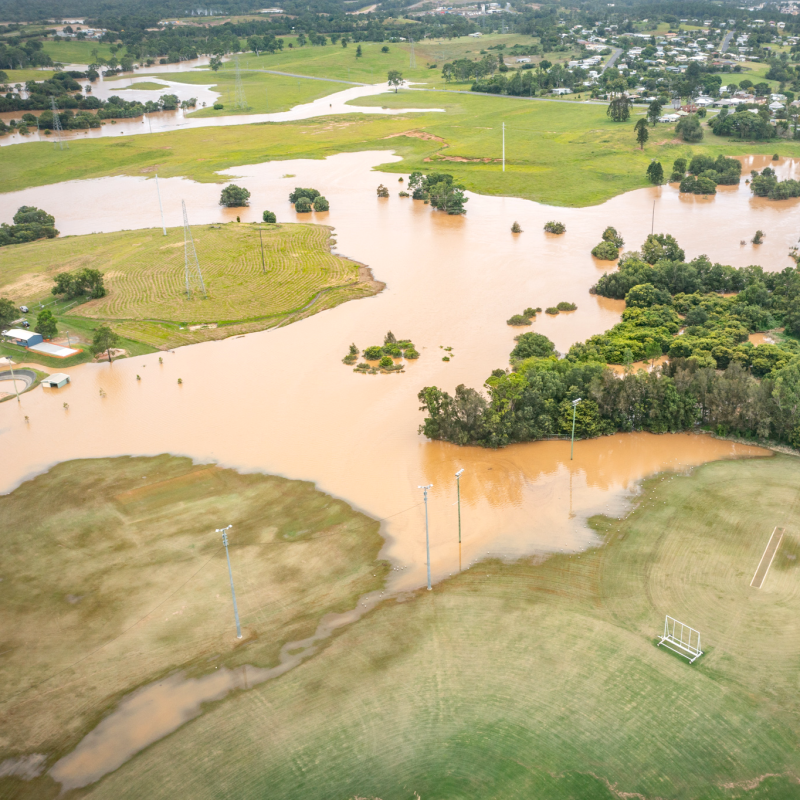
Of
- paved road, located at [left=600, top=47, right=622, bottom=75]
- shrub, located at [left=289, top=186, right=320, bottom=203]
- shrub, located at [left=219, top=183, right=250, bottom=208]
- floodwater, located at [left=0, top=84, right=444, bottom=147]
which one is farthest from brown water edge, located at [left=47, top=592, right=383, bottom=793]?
paved road, located at [left=600, top=47, right=622, bottom=75]

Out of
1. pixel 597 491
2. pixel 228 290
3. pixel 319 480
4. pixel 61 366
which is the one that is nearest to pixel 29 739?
pixel 319 480

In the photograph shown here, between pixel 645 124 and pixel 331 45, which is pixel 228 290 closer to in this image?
pixel 645 124

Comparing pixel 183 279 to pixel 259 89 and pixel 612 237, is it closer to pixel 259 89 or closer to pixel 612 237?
pixel 612 237

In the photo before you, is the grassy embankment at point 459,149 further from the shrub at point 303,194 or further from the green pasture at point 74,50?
the green pasture at point 74,50

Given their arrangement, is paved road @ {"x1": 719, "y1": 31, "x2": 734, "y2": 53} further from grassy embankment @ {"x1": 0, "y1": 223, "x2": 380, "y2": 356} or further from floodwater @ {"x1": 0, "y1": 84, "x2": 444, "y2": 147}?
grassy embankment @ {"x1": 0, "y1": 223, "x2": 380, "y2": 356}

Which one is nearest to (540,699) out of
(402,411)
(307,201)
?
(402,411)

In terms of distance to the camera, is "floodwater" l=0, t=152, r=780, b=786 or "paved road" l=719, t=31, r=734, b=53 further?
"paved road" l=719, t=31, r=734, b=53
